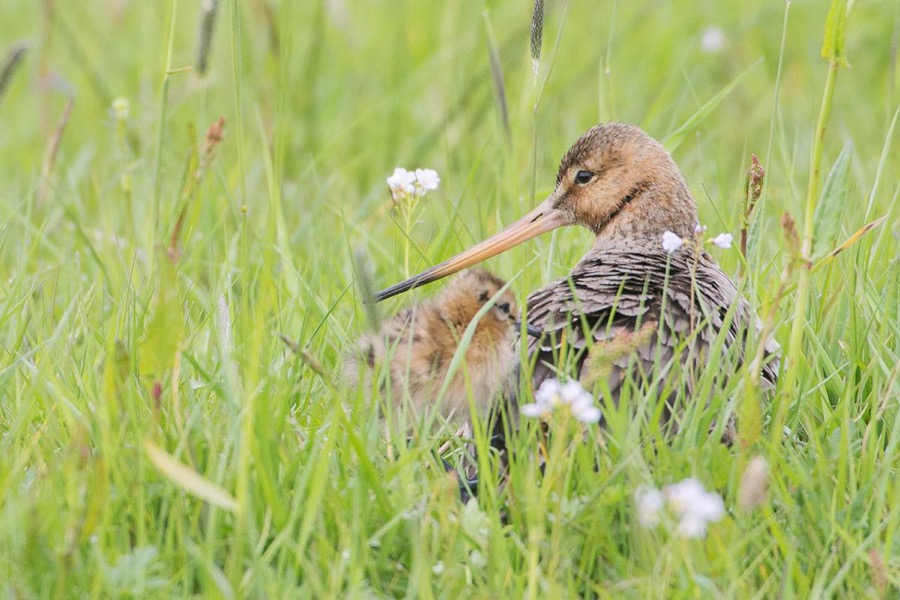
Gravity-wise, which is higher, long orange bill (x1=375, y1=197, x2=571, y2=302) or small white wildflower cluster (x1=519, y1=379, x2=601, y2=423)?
small white wildflower cluster (x1=519, y1=379, x2=601, y2=423)

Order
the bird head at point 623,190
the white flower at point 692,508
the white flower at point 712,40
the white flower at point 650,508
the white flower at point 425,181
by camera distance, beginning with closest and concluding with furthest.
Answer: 1. the white flower at point 692,508
2. the white flower at point 650,508
3. the white flower at point 425,181
4. the bird head at point 623,190
5. the white flower at point 712,40

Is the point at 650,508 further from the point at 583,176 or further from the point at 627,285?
the point at 583,176

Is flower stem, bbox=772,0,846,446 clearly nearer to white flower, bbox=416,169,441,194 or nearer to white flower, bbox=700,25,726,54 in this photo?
white flower, bbox=416,169,441,194

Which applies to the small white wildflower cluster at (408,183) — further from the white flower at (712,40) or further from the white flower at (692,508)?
the white flower at (712,40)

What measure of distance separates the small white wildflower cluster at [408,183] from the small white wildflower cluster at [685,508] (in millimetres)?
1505

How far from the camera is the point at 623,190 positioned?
4.21 m

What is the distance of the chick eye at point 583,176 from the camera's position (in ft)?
14.0

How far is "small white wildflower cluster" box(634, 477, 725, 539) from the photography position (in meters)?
2.24

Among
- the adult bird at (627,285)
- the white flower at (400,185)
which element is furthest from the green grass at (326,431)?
the white flower at (400,185)

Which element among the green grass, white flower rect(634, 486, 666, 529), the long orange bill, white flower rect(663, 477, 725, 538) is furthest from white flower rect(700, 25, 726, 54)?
white flower rect(663, 477, 725, 538)

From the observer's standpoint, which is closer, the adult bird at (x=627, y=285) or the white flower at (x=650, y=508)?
the white flower at (x=650, y=508)

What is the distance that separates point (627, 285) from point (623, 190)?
916 millimetres

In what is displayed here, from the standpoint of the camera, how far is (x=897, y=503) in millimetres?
2615

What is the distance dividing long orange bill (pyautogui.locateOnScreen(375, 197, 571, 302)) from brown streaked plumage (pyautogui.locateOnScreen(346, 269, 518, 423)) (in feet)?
0.99
